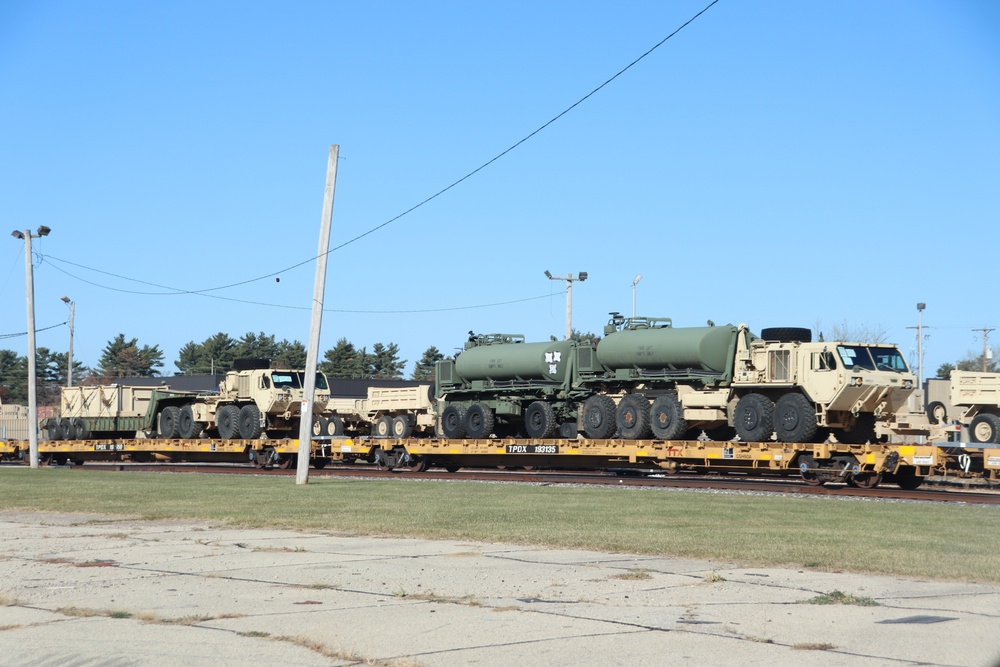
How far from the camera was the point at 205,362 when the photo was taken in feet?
415

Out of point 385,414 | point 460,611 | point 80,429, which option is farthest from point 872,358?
point 80,429

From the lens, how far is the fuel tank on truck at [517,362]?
3466cm

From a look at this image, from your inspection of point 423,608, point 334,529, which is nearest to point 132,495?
point 334,529

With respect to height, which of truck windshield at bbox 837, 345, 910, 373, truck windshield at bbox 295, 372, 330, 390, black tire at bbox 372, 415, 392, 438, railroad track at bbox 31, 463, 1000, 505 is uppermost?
truck windshield at bbox 837, 345, 910, 373

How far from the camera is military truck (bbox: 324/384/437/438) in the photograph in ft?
128

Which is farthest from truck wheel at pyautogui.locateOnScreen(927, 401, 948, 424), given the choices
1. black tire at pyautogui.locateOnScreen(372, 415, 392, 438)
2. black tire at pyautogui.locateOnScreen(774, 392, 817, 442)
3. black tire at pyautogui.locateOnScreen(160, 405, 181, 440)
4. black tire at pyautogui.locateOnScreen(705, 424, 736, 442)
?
black tire at pyautogui.locateOnScreen(160, 405, 181, 440)

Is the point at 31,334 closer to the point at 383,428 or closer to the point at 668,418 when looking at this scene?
the point at 383,428

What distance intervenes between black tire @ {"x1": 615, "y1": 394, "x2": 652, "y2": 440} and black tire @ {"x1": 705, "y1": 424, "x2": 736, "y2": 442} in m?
1.58

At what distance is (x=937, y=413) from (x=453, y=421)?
13847mm

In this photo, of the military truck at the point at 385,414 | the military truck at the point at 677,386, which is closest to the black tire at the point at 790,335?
the military truck at the point at 677,386

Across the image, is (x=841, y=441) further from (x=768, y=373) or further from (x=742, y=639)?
(x=742, y=639)

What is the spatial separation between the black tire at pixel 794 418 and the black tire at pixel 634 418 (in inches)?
156

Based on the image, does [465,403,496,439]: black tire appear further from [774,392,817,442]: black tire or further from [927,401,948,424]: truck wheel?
[927,401,948,424]: truck wheel

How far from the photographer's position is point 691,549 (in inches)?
518
